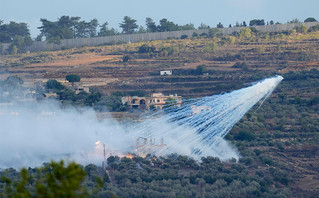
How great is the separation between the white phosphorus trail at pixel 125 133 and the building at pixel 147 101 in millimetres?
5795

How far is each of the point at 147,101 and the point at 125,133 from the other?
10.2 m

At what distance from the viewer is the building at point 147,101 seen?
50.2 meters

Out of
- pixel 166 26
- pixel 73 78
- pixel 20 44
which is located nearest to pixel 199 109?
pixel 73 78

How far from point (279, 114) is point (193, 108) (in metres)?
8.20

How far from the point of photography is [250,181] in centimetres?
3092

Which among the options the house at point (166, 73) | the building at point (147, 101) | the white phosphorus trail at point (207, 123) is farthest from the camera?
the house at point (166, 73)

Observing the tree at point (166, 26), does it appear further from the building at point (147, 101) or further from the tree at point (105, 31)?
the building at point (147, 101)

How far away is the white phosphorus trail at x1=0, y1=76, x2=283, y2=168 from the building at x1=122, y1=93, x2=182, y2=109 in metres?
5.80

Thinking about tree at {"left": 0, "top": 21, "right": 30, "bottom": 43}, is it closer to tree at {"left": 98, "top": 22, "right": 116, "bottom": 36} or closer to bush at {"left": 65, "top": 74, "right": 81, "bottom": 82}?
tree at {"left": 98, "top": 22, "right": 116, "bottom": 36}

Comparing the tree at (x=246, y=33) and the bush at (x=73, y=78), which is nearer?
the bush at (x=73, y=78)

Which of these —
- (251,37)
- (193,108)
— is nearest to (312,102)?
(193,108)

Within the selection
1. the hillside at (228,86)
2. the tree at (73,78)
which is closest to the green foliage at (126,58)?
Answer: the hillside at (228,86)

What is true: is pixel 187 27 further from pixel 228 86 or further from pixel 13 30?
pixel 228 86

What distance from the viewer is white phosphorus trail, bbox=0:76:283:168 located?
38.2 metres
